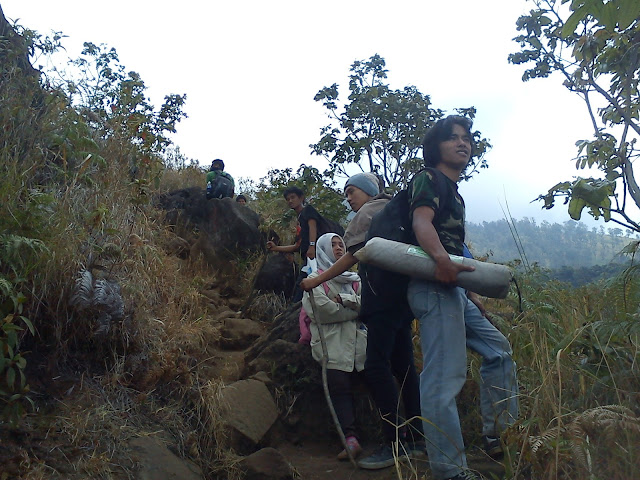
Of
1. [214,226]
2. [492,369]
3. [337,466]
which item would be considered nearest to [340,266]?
[492,369]

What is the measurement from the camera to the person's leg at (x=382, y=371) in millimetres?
3475

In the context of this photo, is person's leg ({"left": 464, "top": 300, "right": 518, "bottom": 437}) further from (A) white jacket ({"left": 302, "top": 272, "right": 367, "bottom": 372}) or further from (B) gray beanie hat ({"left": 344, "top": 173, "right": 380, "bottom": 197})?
(B) gray beanie hat ({"left": 344, "top": 173, "right": 380, "bottom": 197})

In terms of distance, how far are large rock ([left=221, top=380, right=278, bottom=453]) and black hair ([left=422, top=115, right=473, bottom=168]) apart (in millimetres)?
2140

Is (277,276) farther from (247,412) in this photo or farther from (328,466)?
(328,466)

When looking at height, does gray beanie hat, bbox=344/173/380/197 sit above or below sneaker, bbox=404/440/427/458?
above

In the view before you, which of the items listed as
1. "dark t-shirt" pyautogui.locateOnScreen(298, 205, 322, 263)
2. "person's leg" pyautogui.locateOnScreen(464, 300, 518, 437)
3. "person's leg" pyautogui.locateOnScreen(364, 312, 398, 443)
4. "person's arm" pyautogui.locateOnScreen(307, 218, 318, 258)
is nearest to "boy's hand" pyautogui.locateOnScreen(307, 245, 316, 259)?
"person's arm" pyautogui.locateOnScreen(307, 218, 318, 258)

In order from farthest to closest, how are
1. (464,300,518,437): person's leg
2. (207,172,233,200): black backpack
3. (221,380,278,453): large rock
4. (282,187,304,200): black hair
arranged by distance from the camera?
(207,172,233,200): black backpack < (282,187,304,200): black hair < (221,380,278,453): large rock < (464,300,518,437): person's leg

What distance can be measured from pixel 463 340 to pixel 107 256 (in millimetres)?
2631

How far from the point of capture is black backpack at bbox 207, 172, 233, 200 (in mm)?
9609

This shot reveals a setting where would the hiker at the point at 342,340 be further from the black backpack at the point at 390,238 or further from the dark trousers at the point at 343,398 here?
the black backpack at the point at 390,238

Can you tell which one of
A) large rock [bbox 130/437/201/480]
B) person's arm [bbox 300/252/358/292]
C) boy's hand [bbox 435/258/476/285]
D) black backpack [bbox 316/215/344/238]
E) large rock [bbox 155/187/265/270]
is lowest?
large rock [bbox 130/437/201/480]

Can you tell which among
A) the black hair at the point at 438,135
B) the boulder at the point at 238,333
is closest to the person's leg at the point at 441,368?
the black hair at the point at 438,135

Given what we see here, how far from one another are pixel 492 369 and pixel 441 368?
64 centimetres

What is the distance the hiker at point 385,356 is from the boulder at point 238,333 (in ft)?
7.85
